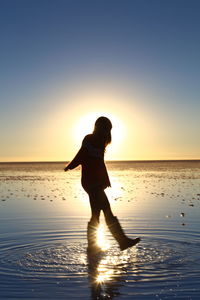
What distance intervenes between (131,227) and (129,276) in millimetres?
4696

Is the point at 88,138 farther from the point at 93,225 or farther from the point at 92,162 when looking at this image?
the point at 93,225

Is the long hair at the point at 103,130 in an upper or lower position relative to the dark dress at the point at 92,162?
upper

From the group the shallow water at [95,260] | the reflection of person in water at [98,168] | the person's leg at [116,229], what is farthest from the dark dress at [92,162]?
the shallow water at [95,260]

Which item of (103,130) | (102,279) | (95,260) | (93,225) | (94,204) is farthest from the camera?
(93,225)

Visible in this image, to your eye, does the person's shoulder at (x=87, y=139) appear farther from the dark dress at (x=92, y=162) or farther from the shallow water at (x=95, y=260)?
the shallow water at (x=95, y=260)

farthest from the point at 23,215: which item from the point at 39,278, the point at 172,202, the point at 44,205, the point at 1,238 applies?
the point at 39,278

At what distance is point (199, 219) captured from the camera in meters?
12.0

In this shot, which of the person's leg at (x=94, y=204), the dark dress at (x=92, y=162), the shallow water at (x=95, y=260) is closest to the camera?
the shallow water at (x=95, y=260)

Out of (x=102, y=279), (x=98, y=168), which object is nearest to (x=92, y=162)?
(x=98, y=168)

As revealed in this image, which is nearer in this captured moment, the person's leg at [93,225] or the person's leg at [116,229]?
the person's leg at [116,229]

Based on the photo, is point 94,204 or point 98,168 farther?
point 94,204

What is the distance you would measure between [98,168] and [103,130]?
2.20ft

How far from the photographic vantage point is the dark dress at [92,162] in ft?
24.9

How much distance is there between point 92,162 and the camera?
25.1 ft
